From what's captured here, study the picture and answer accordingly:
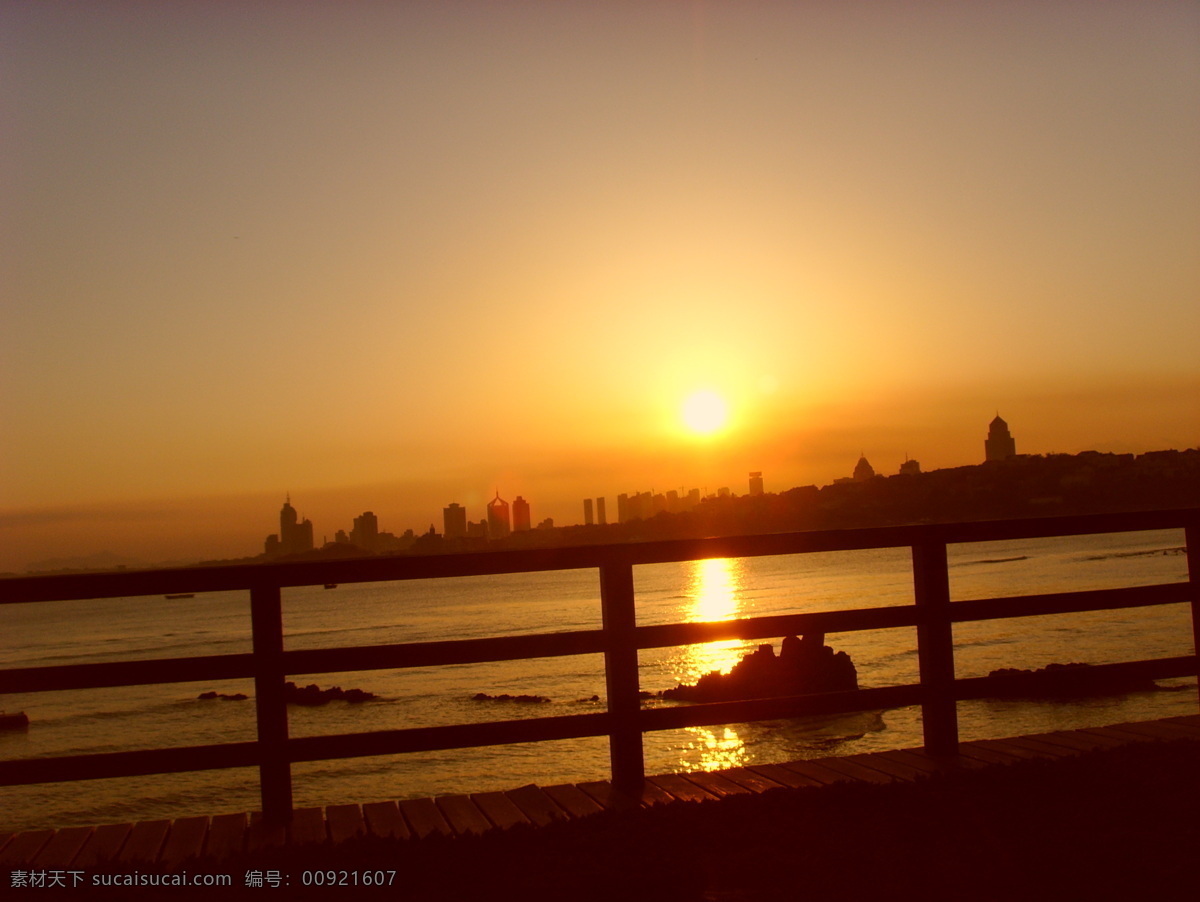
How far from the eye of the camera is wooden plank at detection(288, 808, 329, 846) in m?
4.26

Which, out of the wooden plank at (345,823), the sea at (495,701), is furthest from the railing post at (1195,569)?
the sea at (495,701)

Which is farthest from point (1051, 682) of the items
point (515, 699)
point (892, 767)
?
point (515, 699)

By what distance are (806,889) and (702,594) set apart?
3113 inches

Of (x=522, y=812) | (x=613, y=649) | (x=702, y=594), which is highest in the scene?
(x=613, y=649)

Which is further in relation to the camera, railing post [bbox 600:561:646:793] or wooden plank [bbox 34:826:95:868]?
railing post [bbox 600:561:646:793]

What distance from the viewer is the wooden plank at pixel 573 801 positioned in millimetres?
4548

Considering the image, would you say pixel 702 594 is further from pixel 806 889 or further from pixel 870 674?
pixel 806 889

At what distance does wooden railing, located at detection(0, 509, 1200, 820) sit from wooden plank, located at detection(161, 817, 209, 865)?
294 millimetres

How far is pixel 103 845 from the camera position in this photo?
434cm

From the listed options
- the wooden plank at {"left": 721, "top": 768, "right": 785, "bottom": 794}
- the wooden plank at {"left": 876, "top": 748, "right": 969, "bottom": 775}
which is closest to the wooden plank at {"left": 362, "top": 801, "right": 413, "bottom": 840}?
the wooden plank at {"left": 721, "top": 768, "right": 785, "bottom": 794}

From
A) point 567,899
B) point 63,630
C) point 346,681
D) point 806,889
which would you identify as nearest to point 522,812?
point 567,899

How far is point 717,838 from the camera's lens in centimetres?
402

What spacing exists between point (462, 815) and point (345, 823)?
517 mm

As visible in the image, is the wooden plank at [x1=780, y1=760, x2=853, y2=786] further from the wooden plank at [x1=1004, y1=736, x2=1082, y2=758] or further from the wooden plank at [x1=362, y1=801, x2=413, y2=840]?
the wooden plank at [x1=362, y1=801, x2=413, y2=840]
